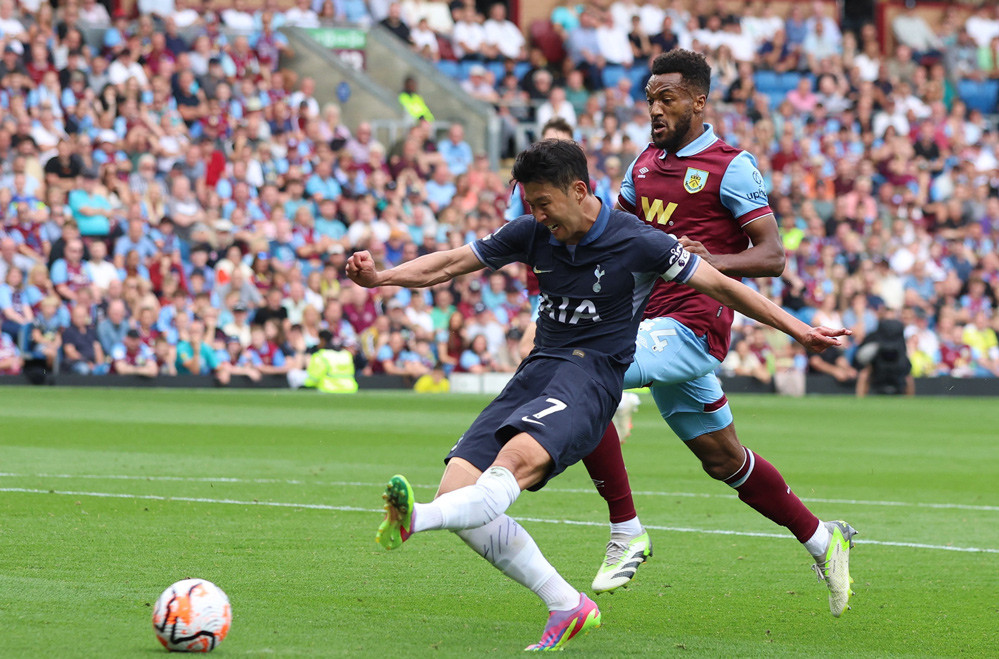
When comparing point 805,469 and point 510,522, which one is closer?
point 510,522

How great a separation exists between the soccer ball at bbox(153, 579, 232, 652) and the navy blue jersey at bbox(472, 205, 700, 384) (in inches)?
63.1

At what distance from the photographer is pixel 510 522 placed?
576cm

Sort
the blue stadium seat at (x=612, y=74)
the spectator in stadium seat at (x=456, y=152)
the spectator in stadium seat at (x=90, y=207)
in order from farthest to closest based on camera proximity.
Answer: the blue stadium seat at (x=612, y=74) → the spectator in stadium seat at (x=456, y=152) → the spectator in stadium seat at (x=90, y=207)

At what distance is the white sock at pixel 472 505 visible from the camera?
521cm

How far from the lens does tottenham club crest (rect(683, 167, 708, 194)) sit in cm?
733

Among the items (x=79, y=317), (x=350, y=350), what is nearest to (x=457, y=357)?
(x=350, y=350)

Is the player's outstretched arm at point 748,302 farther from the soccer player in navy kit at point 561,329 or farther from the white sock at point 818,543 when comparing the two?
the white sock at point 818,543

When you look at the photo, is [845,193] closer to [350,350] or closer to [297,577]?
[350,350]

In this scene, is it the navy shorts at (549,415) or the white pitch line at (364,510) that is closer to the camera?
the navy shorts at (549,415)

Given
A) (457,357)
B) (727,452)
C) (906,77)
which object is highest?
(906,77)

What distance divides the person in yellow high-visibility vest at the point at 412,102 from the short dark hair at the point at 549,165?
22.2m

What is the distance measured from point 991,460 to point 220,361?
37.5ft

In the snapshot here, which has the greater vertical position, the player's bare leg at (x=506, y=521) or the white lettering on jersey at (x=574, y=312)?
the white lettering on jersey at (x=574, y=312)

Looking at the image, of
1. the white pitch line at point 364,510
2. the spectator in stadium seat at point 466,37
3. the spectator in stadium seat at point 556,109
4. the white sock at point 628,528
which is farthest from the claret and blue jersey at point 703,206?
the spectator in stadium seat at point 466,37
